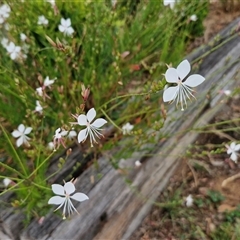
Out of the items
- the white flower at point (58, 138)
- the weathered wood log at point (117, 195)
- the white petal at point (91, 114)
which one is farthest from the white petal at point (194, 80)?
the weathered wood log at point (117, 195)

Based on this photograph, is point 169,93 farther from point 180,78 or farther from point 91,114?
point 91,114

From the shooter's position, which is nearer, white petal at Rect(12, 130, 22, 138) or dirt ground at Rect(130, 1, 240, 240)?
white petal at Rect(12, 130, 22, 138)

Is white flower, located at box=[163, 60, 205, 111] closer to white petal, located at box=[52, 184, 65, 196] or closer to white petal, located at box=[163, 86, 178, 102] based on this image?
white petal, located at box=[163, 86, 178, 102]

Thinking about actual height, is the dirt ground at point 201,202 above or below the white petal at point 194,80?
above

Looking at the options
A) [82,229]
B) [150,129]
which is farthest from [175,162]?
[82,229]

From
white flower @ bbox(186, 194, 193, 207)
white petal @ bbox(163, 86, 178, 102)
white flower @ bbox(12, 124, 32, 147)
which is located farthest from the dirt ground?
white petal @ bbox(163, 86, 178, 102)

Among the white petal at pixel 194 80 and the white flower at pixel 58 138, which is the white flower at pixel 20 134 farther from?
the white petal at pixel 194 80

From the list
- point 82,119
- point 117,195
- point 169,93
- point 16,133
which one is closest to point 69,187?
point 82,119

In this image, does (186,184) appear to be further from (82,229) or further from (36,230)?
(36,230)
